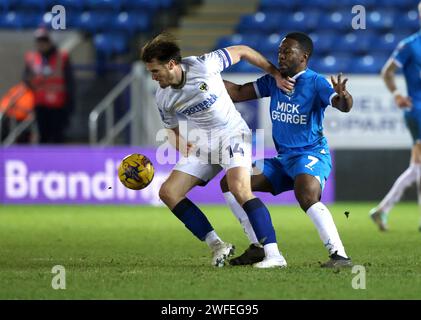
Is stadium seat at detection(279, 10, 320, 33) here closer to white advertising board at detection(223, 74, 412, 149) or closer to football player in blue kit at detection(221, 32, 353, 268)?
white advertising board at detection(223, 74, 412, 149)

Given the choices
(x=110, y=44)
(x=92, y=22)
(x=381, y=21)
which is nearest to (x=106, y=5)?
(x=92, y=22)

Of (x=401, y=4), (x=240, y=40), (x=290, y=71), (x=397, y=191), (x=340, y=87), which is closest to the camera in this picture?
(x=340, y=87)

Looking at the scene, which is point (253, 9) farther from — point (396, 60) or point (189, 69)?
point (189, 69)

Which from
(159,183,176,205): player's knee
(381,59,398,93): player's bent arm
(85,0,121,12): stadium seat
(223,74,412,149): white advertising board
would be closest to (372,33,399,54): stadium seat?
(223,74,412,149): white advertising board

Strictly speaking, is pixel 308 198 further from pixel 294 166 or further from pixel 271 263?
pixel 271 263

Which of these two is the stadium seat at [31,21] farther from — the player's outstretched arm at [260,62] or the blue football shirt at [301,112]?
the player's outstretched arm at [260,62]

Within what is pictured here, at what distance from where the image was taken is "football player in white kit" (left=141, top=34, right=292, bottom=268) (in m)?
8.09

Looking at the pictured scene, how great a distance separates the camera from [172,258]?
9.22 m

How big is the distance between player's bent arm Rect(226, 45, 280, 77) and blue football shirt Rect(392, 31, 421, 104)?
13.1 ft

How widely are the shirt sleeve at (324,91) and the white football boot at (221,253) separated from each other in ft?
4.46

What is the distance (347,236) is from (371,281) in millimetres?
4200

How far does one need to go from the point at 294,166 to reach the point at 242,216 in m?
0.61
